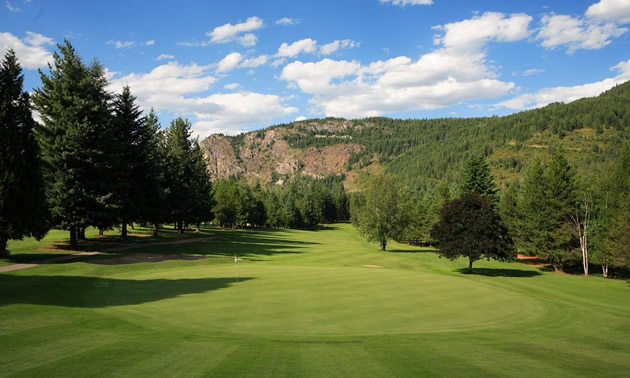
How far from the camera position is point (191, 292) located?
64.5 feet

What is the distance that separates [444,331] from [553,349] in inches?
135

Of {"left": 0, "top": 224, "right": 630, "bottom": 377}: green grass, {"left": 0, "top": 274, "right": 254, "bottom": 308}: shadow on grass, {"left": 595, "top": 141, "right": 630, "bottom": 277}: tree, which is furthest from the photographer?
{"left": 595, "top": 141, "right": 630, "bottom": 277}: tree

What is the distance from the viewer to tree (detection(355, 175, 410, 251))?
56.6 meters

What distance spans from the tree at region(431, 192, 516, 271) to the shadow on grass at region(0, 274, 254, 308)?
2180cm

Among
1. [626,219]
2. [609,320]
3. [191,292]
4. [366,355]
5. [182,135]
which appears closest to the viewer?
[366,355]

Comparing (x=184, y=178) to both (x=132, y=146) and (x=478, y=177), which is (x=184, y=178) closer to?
(x=132, y=146)

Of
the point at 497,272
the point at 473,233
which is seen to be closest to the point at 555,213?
the point at 497,272

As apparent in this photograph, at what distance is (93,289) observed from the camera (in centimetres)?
2041

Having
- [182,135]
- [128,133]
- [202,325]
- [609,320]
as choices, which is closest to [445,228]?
[609,320]

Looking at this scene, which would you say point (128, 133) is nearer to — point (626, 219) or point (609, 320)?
point (609, 320)

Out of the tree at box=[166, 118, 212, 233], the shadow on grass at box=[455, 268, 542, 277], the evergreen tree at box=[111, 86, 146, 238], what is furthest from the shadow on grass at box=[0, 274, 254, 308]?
the tree at box=[166, 118, 212, 233]

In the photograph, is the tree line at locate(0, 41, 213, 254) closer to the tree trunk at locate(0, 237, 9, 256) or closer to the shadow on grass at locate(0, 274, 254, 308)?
the tree trunk at locate(0, 237, 9, 256)

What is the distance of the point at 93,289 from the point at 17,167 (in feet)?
43.9

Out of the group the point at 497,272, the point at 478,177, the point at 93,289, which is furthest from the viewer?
the point at 478,177
